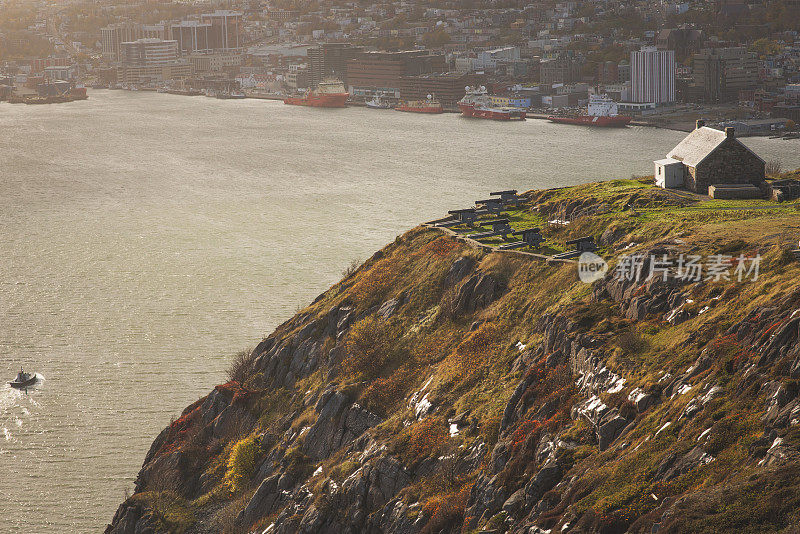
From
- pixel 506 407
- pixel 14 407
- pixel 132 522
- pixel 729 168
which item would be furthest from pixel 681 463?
pixel 14 407

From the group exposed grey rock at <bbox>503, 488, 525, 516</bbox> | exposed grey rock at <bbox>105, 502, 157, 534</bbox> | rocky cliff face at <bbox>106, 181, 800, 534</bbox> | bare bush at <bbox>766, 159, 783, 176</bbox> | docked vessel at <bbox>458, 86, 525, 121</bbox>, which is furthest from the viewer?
docked vessel at <bbox>458, 86, 525, 121</bbox>

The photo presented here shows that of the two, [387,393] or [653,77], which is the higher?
[653,77]

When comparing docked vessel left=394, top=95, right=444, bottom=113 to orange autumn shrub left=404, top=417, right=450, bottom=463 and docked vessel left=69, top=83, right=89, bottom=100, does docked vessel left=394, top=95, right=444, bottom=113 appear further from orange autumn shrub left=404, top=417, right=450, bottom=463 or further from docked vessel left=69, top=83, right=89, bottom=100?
orange autumn shrub left=404, top=417, right=450, bottom=463

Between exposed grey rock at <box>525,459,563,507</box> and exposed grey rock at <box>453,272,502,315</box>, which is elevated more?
exposed grey rock at <box>453,272,502,315</box>

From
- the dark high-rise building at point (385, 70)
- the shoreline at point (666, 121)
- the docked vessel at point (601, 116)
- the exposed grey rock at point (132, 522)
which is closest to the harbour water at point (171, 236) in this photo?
the exposed grey rock at point (132, 522)

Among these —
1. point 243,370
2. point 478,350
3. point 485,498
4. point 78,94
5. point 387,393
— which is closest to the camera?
point 485,498

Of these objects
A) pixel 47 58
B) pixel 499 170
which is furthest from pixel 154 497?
pixel 47 58

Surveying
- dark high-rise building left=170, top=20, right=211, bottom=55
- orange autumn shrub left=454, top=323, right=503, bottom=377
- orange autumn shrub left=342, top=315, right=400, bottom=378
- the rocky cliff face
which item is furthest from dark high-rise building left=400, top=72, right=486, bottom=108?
orange autumn shrub left=454, top=323, right=503, bottom=377

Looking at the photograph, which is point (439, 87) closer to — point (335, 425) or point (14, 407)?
point (14, 407)
